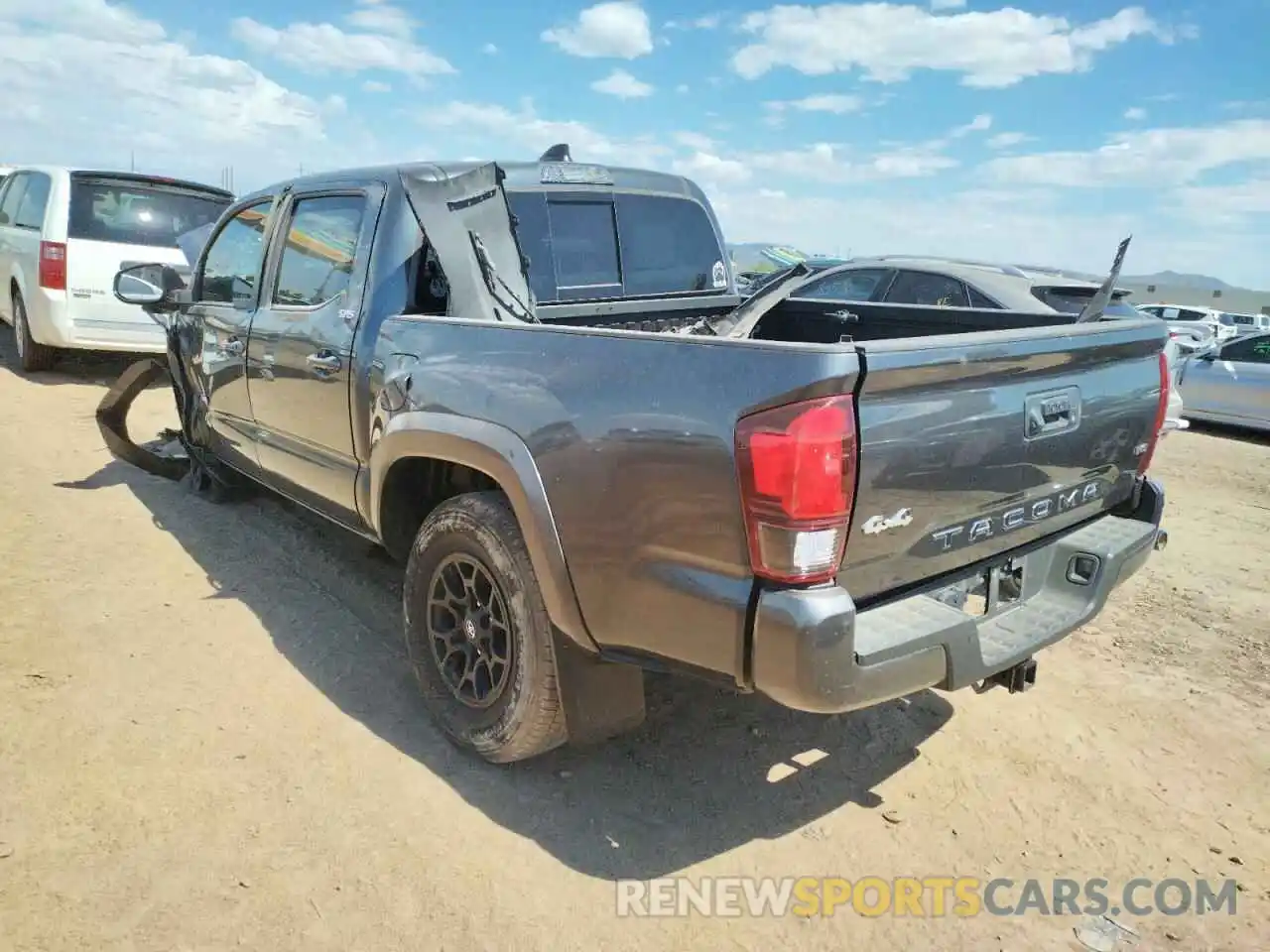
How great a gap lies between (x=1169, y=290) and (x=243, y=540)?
2787 inches

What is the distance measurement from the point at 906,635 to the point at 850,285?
690cm

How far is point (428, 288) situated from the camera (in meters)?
3.42

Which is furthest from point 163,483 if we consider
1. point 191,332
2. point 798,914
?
point 798,914

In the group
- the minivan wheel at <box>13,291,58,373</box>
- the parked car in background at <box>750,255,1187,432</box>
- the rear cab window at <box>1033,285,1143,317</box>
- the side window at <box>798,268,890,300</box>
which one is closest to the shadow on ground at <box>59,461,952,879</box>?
the parked car in background at <box>750,255,1187,432</box>

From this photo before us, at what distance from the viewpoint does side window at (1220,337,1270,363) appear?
10.4 m

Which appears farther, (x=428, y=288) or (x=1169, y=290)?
(x=1169, y=290)

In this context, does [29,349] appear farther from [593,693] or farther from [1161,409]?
[1161,409]

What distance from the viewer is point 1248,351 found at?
10500mm

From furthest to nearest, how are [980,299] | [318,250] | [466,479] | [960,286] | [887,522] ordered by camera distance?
1. [960,286]
2. [980,299]
3. [318,250]
4. [466,479]
5. [887,522]

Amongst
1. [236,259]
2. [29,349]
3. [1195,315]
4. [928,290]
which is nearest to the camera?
[236,259]

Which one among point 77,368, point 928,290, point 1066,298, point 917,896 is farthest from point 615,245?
point 77,368

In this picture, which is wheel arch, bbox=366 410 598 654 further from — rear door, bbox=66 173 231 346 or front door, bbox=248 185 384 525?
rear door, bbox=66 173 231 346

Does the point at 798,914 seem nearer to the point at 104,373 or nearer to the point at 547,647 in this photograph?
the point at 547,647

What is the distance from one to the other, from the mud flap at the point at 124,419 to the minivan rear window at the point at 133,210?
329 centimetres
